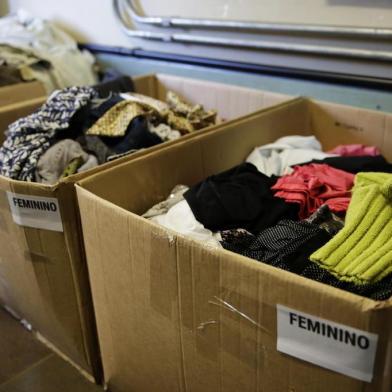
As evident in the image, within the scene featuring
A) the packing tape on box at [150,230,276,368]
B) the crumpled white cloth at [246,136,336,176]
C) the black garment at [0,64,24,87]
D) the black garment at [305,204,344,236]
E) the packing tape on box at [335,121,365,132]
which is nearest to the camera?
the packing tape on box at [150,230,276,368]

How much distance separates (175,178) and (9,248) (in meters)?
0.41

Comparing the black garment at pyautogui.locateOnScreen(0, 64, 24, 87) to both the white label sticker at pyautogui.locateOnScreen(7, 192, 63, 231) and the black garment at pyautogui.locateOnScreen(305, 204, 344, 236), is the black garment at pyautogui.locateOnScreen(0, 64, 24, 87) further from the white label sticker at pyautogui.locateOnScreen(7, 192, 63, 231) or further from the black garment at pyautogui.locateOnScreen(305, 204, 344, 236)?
the black garment at pyautogui.locateOnScreen(305, 204, 344, 236)

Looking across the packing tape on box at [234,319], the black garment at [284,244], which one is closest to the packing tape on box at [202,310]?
the packing tape on box at [234,319]

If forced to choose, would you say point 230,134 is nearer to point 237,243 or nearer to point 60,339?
point 237,243

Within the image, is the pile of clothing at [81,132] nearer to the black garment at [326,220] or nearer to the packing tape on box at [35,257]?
the packing tape on box at [35,257]

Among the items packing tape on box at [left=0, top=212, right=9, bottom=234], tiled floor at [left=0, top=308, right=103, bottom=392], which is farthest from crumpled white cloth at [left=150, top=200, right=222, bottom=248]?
tiled floor at [left=0, top=308, right=103, bottom=392]

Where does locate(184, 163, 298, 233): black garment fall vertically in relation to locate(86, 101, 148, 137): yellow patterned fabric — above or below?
below

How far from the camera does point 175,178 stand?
106cm

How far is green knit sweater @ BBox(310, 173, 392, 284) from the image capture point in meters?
0.65

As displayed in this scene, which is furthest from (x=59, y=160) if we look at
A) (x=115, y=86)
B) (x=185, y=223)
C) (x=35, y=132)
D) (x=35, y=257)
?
(x=115, y=86)

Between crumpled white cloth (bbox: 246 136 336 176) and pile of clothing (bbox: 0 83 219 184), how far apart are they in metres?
0.21

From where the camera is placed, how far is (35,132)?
117 centimetres

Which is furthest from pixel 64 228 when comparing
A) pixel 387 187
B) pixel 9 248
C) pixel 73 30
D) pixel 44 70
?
pixel 73 30

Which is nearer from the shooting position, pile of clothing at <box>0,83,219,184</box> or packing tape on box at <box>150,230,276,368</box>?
packing tape on box at <box>150,230,276,368</box>
